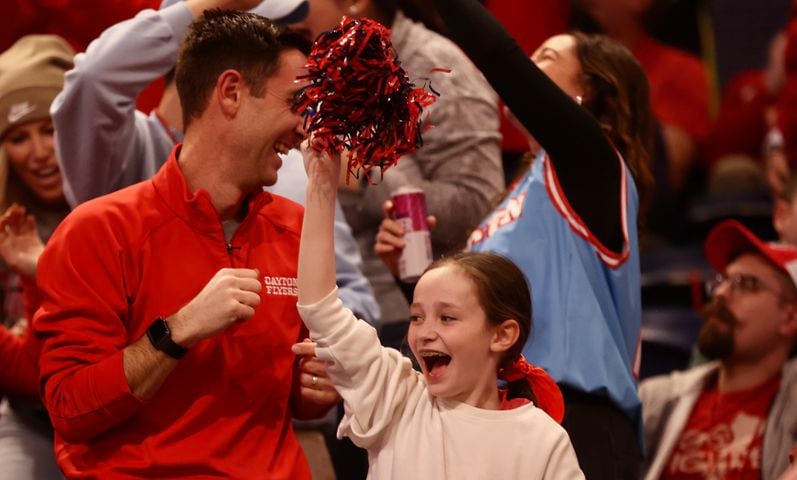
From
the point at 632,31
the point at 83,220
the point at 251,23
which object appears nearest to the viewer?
the point at 83,220

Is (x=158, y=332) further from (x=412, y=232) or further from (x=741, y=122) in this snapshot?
(x=741, y=122)

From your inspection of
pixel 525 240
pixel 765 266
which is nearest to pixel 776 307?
pixel 765 266

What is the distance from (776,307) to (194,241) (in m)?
2.46

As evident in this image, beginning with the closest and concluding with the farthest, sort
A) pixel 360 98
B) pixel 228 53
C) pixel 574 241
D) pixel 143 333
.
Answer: pixel 360 98, pixel 143 333, pixel 228 53, pixel 574 241

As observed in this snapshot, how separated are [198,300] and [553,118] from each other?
40.4 inches

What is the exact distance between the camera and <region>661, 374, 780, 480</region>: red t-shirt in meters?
4.35

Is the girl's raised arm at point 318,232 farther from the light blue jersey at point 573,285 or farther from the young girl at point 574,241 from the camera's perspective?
the light blue jersey at point 573,285

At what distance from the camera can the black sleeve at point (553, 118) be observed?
3221mm

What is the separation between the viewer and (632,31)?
6.73 metres

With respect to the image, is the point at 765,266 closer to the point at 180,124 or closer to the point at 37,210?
the point at 180,124

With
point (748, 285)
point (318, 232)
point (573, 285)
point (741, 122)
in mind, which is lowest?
point (741, 122)

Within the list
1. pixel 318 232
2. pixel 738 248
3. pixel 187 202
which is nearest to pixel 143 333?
pixel 187 202

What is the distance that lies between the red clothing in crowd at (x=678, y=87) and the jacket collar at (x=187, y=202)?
4.26 metres

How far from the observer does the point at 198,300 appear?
2.75m
